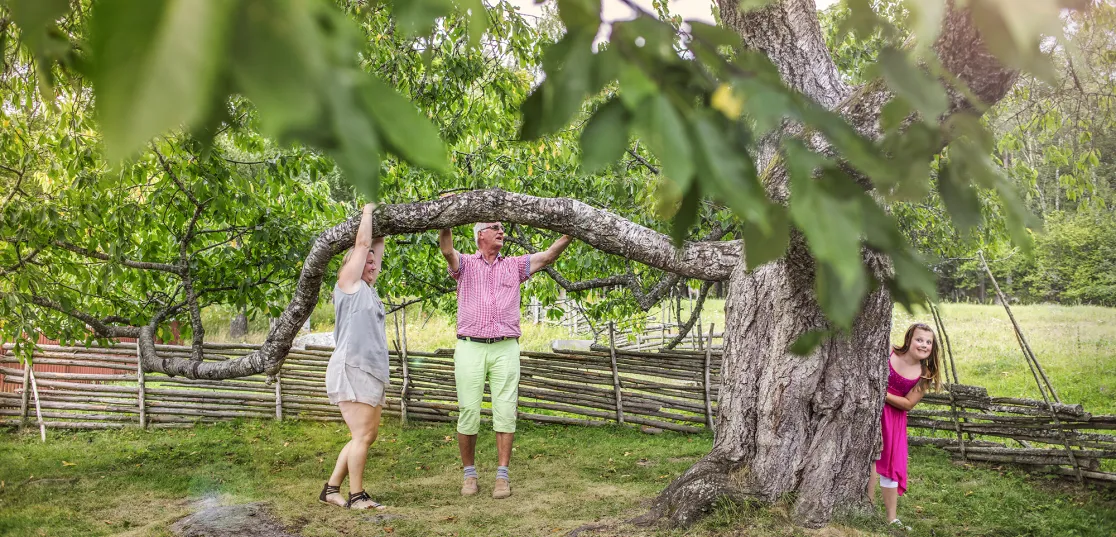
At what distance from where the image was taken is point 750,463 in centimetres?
335

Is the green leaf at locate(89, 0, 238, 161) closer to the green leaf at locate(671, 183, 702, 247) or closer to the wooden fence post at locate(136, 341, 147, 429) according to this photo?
the green leaf at locate(671, 183, 702, 247)

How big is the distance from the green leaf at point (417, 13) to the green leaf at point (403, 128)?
0.68 ft

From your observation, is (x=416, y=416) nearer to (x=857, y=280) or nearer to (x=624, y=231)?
(x=624, y=231)

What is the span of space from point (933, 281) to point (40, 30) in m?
0.66

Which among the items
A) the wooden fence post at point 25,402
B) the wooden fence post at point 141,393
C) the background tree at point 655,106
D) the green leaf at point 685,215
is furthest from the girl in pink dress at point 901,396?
the wooden fence post at point 25,402

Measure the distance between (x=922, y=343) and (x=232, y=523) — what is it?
3783 mm

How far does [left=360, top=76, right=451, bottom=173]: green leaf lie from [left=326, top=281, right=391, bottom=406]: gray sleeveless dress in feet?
12.5

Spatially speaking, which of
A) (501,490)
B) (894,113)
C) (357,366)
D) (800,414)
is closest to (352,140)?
(894,113)

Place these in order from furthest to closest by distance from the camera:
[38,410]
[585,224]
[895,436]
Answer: [38,410], [895,436], [585,224]

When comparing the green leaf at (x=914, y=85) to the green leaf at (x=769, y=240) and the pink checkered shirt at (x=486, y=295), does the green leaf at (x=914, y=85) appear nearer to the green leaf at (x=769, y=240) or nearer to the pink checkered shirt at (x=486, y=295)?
the green leaf at (x=769, y=240)

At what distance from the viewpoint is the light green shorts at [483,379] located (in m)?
4.56

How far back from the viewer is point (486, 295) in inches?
179

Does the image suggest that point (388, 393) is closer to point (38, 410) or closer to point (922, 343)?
point (38, 410)

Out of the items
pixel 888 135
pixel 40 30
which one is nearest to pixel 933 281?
pixel 888 135
